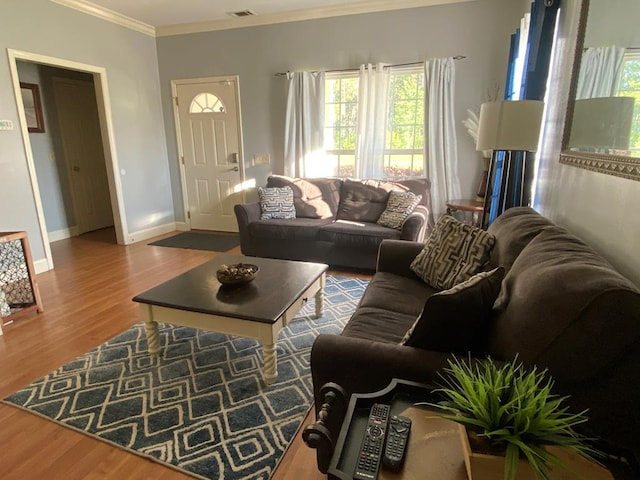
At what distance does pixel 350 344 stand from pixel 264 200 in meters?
3.02

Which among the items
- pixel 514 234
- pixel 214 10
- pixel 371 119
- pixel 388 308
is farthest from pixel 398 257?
pixel 214 10

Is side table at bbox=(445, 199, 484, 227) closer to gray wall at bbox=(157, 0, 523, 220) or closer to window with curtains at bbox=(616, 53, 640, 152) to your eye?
gray wall at bbox=(157, 0, 523, 220)

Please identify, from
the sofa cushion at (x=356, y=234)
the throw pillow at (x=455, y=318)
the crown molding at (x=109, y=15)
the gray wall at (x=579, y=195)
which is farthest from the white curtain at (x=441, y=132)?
the crown molding at (x=109, y=15)

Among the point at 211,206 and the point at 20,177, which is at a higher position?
the point at 20,177

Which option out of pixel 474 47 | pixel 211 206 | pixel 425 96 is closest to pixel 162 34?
pixel 211 206

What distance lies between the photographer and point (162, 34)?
16.4ft

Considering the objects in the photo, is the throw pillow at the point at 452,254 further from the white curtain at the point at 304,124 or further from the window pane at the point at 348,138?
the white curtain at the point at 304,124

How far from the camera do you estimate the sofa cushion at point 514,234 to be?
1739mm

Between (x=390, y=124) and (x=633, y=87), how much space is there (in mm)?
3104

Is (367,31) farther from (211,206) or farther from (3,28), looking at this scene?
(3,28)

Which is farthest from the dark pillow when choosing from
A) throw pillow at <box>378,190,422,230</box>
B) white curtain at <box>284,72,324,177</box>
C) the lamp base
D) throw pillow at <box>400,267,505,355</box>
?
throw pillow at <box>400,267,505,355</box>

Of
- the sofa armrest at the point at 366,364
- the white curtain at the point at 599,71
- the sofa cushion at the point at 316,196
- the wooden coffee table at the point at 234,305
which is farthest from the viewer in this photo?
the sofa cushion at the point at 316,196

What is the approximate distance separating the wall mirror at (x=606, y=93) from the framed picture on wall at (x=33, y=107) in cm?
569

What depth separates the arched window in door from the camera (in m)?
5.02
